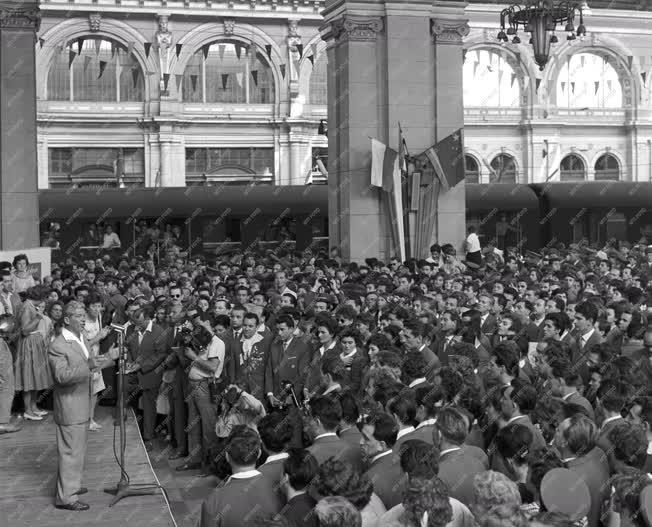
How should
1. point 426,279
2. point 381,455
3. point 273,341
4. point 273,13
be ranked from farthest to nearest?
point 273,13, point 426,279, point 273,341, point 381,455

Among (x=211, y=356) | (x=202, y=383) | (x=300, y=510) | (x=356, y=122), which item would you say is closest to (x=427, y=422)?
(x=300, y=510)

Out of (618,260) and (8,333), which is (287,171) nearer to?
(618,260)

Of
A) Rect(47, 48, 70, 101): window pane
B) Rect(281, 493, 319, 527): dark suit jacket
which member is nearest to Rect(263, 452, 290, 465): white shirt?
Rect(281, 493, 319, 527): dark suit jacket

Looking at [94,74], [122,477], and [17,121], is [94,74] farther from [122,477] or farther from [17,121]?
[122,477]

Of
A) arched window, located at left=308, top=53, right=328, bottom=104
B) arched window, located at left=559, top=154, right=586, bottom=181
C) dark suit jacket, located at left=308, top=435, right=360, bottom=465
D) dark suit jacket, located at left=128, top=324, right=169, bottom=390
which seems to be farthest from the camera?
arched window, located at left=559, top=154, right=586, bottom=181

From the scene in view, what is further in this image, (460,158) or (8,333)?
(460,158)

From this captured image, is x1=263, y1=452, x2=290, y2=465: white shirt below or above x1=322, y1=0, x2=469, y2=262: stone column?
below

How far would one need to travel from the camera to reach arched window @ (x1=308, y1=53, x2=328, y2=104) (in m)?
60.2

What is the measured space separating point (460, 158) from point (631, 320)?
12.0 m

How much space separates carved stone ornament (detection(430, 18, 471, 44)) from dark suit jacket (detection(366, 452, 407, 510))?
1711cm

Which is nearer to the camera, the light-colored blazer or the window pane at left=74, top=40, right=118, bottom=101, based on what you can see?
the light-colored blazer

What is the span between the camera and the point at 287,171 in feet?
196

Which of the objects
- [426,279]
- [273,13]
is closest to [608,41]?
[273,13]

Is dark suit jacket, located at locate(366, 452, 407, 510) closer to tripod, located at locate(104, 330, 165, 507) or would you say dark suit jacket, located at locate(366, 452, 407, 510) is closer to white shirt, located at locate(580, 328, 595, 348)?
tripod, located at locate(104, 330, 165, 507)
